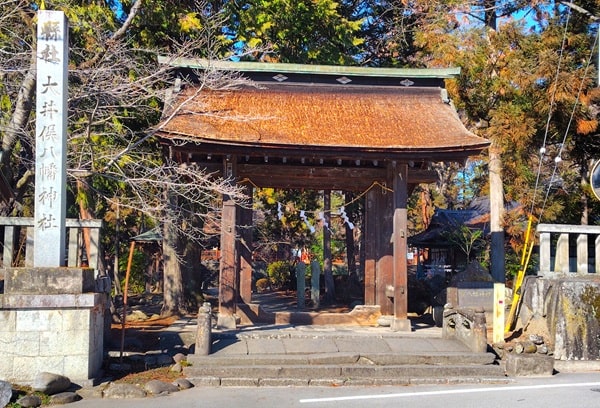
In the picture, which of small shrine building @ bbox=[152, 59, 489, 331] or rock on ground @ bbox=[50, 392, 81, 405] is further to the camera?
small shrine building @ bbox=[152, 59, 489, 331]

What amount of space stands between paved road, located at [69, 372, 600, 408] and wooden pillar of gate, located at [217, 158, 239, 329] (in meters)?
3.33

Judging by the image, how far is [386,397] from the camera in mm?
8906

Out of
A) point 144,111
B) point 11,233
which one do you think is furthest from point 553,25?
point 11,233

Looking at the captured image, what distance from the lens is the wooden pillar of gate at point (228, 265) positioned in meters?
12.4

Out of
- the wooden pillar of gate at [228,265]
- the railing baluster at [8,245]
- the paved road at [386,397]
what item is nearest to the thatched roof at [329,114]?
the wooden pillar of gate at [228,265]

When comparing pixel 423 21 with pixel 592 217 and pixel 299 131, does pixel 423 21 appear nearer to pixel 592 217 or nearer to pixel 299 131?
pixel 592 217

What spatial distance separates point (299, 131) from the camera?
1300cm

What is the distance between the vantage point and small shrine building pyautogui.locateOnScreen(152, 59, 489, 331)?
12.2 m

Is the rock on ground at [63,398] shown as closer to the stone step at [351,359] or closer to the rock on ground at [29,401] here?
the rock on ground at [29,401]

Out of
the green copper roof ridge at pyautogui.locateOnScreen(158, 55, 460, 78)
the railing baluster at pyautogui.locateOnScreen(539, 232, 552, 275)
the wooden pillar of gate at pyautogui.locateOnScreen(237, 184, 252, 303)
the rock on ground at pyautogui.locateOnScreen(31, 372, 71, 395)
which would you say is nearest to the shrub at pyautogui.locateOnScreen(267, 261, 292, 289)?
the wooden pillar of gate at pyautogui.locateOnScreen(237, 184, 252, 303)

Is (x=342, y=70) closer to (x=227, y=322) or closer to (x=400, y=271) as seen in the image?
(x=400, y=271)

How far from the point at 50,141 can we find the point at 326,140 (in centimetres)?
567

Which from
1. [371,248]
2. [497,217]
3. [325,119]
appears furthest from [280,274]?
[325,119]

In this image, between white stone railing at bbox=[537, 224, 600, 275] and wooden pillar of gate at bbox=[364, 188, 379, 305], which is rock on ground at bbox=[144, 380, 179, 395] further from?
white stone railing at bbox=[537, 224, 600, 275]
